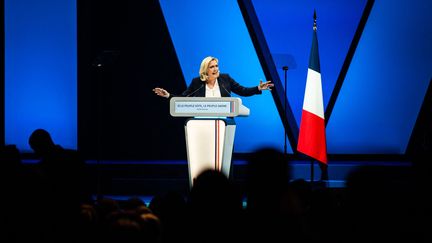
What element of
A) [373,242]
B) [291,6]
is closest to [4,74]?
[291,6]

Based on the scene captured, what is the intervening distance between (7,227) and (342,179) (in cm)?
473

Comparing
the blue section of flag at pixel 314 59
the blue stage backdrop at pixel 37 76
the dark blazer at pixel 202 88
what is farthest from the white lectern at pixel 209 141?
the blue stage backdrop at pixel 37 76

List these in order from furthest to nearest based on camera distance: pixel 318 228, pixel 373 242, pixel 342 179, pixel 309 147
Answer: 1. pixel 342 179
2. pixel 309 147
3. pixel 318 228
4. pixel 373 242

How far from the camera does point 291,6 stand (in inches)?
281

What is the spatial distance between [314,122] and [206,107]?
160 centimetres

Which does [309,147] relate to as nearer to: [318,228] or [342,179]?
[342,179]

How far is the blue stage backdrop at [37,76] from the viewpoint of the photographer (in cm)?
744

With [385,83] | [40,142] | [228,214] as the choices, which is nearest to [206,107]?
[40,142]

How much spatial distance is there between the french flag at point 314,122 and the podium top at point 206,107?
52.9 inches

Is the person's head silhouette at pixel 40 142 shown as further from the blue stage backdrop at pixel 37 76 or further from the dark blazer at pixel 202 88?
the blue stage backdrop at pixel 37 76

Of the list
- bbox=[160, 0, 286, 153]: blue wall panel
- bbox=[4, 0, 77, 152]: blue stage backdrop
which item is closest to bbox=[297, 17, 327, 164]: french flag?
bbox=[160, 0, 286, 153]: blue wall panel

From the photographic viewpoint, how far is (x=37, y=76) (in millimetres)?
7480

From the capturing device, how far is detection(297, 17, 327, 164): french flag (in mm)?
6152

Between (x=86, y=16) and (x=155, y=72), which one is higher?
(x=86, y=16)
